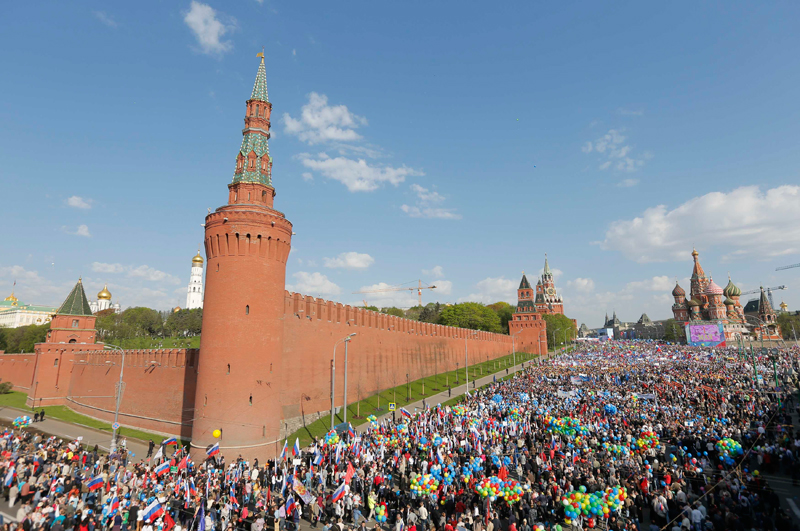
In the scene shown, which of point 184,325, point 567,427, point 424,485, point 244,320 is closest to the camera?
point 424,485

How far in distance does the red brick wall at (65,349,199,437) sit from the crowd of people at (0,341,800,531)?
7962 millimetres

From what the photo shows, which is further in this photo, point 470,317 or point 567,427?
point 470,317

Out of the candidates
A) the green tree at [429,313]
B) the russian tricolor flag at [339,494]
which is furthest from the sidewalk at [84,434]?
the green tree at [429,313]

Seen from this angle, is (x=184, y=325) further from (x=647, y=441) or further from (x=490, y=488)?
(x=647, y=441)

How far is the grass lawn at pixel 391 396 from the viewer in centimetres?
3203

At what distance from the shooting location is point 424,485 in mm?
15977

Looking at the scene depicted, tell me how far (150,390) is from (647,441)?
121 ft

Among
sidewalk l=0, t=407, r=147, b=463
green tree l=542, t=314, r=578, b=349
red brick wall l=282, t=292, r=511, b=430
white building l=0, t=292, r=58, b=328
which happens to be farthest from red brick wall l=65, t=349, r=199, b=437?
white building l=0, t=292, r=58, b=328

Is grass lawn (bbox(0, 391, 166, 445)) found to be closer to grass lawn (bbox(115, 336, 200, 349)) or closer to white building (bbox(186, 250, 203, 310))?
grass lawn (bbox(115, 336, 200, 349))

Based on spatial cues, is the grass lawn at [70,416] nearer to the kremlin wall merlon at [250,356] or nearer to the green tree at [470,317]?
the kremlin wall merlon at [250,356]

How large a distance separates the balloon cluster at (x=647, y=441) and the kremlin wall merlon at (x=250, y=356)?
2055 cm

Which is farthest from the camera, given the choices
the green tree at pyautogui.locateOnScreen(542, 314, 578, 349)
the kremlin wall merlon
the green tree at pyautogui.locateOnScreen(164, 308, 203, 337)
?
the green tree at pyautogui.locateOnScreen(542, 314, 578, 349)

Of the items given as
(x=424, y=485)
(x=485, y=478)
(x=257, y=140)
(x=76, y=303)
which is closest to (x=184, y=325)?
(x=76, y=303)

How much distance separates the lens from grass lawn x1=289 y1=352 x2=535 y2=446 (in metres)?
32.0
